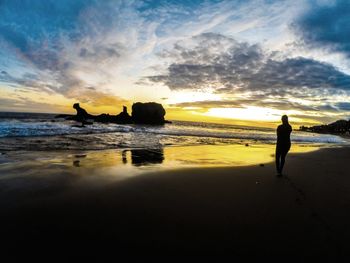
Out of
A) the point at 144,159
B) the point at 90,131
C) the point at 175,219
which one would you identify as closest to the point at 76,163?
the point at 144,159

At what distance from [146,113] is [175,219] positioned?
7028 cm

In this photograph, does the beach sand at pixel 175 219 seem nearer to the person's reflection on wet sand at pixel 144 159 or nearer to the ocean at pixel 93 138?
the person's reflection on wet sand at pixel 144 159

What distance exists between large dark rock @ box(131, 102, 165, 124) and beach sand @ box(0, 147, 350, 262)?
66349mm

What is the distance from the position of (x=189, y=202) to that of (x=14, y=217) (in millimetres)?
3234

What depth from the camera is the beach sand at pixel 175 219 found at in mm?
3506

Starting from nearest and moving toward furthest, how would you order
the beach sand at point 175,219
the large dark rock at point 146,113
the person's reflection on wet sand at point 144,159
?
1. the beach sand at point 175,219
2. the person's reflection on wet sand at point 144,159
3. the large dark rock at point 146,113

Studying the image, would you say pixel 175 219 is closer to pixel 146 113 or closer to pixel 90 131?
pixel 90 131

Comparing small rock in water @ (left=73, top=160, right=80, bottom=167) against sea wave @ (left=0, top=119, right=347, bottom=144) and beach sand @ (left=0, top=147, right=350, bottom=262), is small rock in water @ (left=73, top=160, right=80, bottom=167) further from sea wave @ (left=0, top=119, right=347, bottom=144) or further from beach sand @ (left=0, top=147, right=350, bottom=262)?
sea wave @ (left=0, top=119, right=347, bottom=144)

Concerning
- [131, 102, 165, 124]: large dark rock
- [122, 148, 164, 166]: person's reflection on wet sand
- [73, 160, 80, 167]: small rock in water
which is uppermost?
[131, 102, 165, 124]: large dark rock

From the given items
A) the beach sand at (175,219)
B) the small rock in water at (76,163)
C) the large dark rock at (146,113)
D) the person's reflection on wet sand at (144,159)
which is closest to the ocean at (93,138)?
the person's reflection on wet sand at (144,159)

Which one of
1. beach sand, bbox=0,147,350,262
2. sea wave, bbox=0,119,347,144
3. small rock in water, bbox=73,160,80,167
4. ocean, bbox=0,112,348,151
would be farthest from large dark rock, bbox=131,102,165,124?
beach sand, bbox=0,147,350,262

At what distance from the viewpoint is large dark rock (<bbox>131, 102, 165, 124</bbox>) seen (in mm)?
73031

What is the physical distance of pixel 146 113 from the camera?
243 feet

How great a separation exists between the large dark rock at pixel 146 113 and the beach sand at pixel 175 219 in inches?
2612
